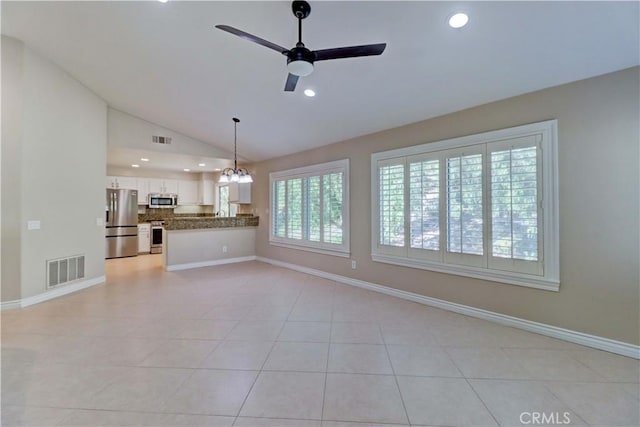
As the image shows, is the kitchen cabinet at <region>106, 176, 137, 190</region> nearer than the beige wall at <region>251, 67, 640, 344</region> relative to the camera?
No

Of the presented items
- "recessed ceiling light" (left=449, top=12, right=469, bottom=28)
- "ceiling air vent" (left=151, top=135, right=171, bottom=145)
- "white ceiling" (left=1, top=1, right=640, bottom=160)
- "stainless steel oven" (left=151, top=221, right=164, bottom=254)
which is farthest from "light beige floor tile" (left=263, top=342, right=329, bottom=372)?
"stainless steel oven" (left=151, top=221, right=164, bottom=254)

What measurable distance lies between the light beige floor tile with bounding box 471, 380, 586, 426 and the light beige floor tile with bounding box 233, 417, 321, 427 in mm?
1183

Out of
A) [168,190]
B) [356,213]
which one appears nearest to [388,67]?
[356,213]

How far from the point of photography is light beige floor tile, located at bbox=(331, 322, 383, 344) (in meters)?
2.73

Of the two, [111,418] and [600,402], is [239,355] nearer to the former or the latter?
[111,418]

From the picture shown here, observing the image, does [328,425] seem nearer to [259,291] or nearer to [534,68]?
[259,291]

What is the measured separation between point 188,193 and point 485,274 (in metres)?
8.67

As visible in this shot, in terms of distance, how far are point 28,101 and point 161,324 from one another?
347cm

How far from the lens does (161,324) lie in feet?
10.1

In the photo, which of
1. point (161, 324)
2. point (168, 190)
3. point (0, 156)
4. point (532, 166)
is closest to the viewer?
point (532, 166)

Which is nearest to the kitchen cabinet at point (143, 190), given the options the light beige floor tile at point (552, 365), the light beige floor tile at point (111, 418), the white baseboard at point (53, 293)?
the white baseboard at point (53, 293)

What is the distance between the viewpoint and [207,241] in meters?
6.32

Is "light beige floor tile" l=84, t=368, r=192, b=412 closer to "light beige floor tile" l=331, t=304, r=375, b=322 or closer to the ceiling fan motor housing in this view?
"light beige floor tile" l=331, t=304, r=375, b=322

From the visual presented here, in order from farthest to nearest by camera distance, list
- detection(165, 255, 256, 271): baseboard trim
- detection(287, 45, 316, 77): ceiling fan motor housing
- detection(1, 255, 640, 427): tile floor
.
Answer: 1. detection(165, 255, 256, 271): baseboard trim
2. detection(287, 45, 316, 77): ceiling fan motor housing
3. detection(1, 255, 640, 427): tile floor
